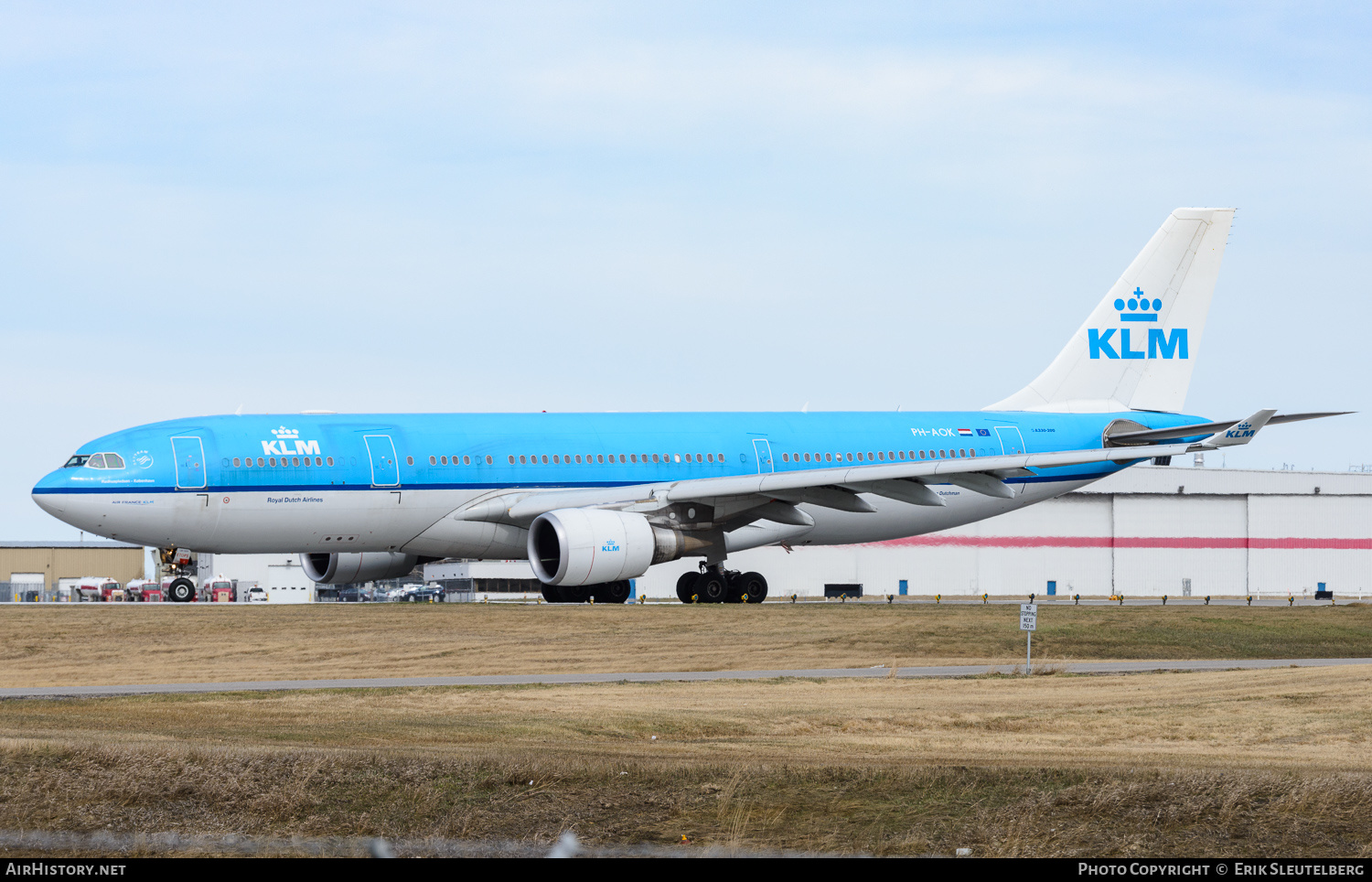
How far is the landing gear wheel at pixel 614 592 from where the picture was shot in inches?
1810

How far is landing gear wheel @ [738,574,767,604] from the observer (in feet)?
148

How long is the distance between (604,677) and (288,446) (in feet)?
41.2

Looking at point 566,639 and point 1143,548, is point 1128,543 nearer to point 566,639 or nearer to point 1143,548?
point 1143,548

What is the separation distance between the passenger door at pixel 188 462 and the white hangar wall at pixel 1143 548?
45052mm

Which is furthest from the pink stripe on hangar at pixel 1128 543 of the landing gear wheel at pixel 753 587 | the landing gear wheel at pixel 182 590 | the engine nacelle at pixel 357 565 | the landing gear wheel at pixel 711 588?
the landing gear wheel at pixel 182 590

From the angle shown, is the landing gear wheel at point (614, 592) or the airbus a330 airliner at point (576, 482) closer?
the airbus a330 airliner at point (576, 482)

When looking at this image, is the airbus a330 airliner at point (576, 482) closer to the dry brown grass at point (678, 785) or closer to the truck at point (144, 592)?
the dry brown grass at point (678, 785)

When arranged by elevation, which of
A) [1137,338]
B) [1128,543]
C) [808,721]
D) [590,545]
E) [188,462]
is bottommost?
[808,721]

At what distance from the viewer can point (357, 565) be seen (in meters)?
44.7

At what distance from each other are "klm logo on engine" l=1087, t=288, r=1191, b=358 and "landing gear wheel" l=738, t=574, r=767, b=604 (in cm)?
1467

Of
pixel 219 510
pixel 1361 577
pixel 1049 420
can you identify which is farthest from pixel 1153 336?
pixel 1361 577

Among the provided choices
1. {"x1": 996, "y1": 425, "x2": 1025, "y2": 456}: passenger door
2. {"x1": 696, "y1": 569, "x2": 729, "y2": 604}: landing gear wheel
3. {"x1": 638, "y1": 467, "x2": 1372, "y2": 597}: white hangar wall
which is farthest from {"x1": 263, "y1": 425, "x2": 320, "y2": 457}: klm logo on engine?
{"x1": 638, "y1": 467, "x2": 1372, "y2": 597}: white hangar wall

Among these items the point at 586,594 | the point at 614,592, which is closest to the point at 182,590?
the point at 586,594

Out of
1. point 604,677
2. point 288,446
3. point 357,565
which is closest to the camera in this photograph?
point 604,677
